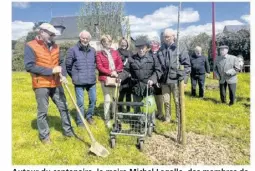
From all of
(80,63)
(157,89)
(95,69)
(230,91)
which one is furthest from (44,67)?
(230,91)

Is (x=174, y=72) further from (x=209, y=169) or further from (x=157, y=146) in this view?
(x=209, y=169)

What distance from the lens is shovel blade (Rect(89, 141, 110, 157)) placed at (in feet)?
19.3

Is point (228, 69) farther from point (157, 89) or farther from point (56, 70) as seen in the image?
point (56, 70)

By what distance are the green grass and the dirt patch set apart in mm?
194

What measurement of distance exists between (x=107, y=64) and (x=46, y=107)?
167 centimetres

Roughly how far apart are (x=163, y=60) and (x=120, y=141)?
2.09 metres

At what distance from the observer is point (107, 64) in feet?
23.4

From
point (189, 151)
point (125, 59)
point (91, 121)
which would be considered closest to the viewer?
point (189, 151)

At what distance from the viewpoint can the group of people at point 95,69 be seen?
20.0 feet

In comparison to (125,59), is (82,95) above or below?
below

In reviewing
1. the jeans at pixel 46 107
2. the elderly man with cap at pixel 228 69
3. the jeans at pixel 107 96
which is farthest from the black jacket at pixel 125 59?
the elderly man with cap at pixel 228 69

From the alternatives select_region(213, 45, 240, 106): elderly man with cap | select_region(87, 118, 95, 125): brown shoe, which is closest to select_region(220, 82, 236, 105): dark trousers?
select_region(213, 45, 240, 106): elderly man with cap

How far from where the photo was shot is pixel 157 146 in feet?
20.6

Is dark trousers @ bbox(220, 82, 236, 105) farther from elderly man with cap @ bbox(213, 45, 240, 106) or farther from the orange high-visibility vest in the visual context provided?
the orange high-visibility vest
